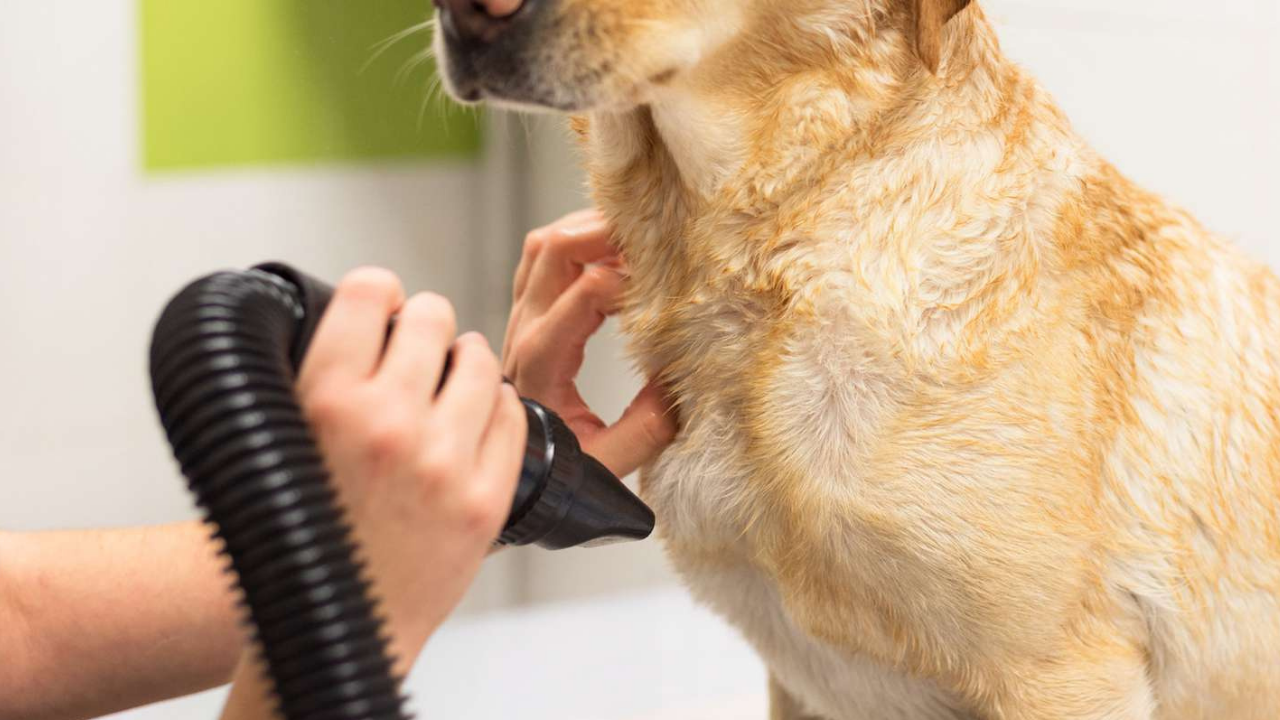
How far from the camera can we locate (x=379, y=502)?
24.0 inches

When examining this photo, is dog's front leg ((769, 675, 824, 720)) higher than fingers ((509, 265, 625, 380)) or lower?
lower

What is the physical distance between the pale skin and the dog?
129 mm

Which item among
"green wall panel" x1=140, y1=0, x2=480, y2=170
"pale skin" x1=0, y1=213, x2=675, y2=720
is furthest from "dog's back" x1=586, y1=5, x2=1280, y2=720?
"green wall panel" x1=140, y1=0, x2=480, y2=170

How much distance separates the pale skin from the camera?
60cm

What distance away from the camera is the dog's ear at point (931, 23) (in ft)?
2.81

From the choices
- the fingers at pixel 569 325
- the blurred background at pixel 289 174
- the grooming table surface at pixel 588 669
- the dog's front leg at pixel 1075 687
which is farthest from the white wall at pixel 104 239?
the dog's front leg at pixel 1075 687

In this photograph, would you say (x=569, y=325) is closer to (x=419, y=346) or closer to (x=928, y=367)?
(x=928, y=367)

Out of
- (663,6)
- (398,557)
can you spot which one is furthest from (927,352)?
(398,557)

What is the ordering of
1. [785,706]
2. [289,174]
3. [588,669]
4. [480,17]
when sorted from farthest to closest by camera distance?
[289,174] < [588,669] < [785,706] < [480,17]

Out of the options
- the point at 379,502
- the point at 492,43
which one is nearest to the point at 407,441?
the point at 379,502

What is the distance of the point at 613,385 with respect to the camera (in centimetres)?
201

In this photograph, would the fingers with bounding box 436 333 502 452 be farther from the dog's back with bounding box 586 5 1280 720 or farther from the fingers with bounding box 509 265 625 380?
the fingers with bounding box 509 265 625 380

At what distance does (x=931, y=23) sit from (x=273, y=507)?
0.58m

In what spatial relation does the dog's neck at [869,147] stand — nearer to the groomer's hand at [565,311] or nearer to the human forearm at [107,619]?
the groomer's hand at [565,311]
